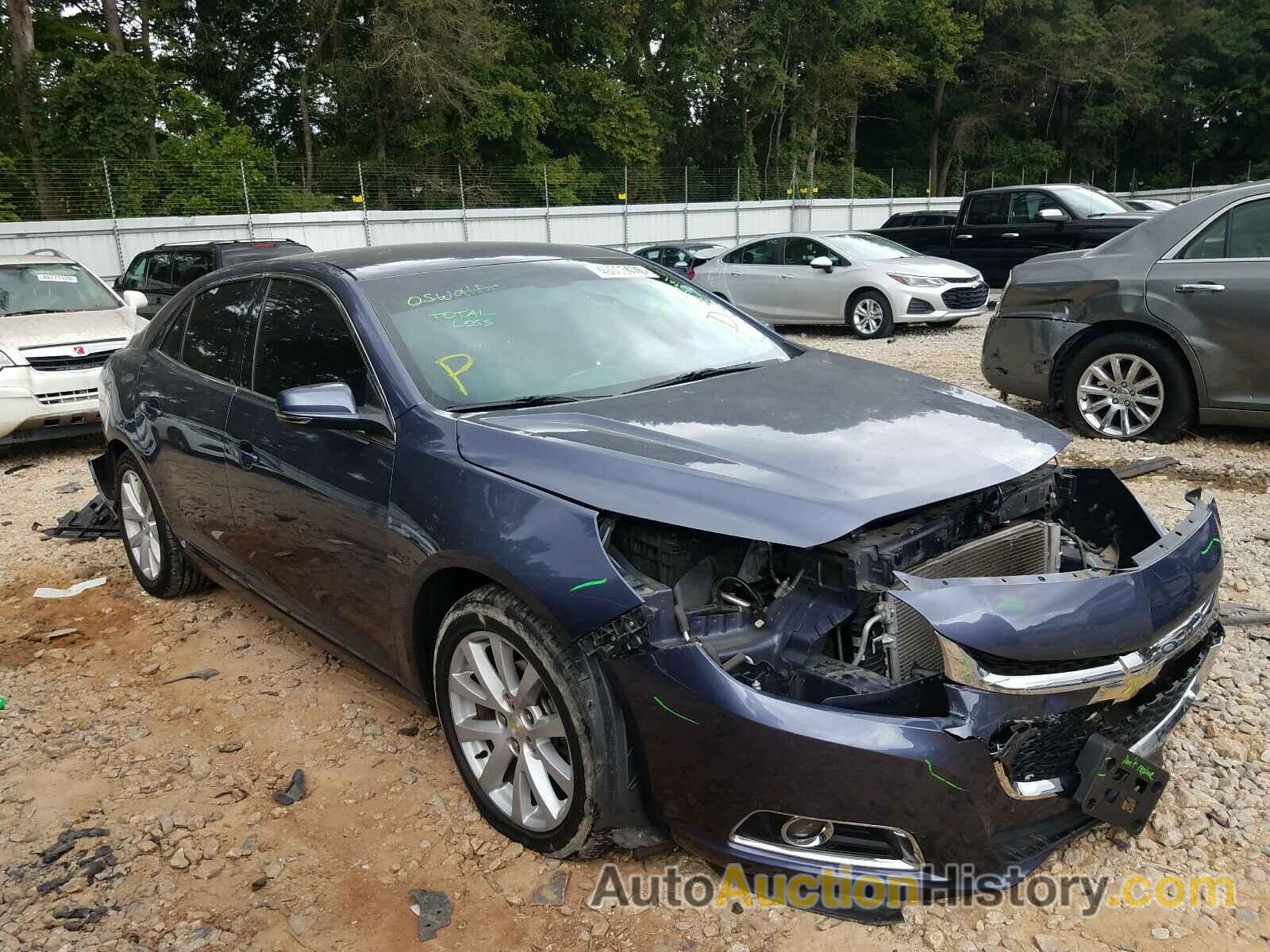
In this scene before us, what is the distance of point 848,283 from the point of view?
12.8 m

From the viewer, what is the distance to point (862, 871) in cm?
219

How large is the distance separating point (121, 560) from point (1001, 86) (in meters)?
51.9

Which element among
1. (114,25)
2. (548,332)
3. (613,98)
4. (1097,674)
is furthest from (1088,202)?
(114,25)

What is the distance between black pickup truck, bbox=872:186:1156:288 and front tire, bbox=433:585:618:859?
12.6 meters

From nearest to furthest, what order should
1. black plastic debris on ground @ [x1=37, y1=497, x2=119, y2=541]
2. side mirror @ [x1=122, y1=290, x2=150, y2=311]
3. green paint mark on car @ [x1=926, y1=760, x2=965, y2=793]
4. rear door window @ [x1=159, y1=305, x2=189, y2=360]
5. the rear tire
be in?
green paint mark on car @ [x1=926, y1=760, x2=965, y2=793] → rear door window @ [x1=159, y1=305, x2=189, y2=360] → the rear tire → black plastic debris on ground @ [x1=37, y1=497, x2=119, y2=541] → side mirror @ [x1=122, y1=290, x2=150, y2=311]

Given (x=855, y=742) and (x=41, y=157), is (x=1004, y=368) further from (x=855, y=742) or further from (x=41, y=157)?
(x=41, y=157)

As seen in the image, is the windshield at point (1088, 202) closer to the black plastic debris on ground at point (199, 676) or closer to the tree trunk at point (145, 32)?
the black plastic debris on ground at point (199, 676)

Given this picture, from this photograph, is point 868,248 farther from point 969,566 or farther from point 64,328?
point 969,566

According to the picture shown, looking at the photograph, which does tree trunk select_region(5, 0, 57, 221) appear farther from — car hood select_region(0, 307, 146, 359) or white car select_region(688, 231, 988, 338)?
white car select_region(688, 231, 988, 338)

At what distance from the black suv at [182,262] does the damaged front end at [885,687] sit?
10074 mm

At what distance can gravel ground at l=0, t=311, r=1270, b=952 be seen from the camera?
94.8 inches

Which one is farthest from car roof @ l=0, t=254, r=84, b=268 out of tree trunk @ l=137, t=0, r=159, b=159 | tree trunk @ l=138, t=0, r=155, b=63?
tree trunk @ l=138, t=0, r=155, b=63

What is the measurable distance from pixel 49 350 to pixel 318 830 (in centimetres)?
645

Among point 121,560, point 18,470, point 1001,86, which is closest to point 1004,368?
point 121,560
